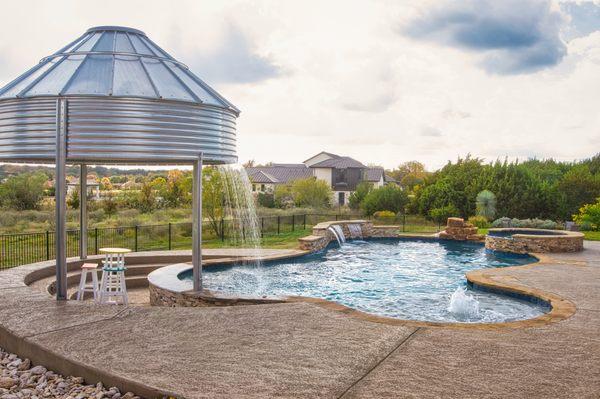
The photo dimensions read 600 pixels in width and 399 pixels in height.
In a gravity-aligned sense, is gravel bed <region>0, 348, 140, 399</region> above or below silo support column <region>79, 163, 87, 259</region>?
below

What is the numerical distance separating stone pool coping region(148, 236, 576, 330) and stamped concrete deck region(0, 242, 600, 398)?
0.22 metres

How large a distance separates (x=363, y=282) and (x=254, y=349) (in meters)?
7.97

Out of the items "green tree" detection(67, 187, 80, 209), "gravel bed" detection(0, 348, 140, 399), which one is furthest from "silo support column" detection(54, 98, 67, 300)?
"green tree" detection(67, 187, 80, 209)

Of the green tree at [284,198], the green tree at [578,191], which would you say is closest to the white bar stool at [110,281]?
the green tree at [578,191]

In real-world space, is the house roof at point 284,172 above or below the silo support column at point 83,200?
above

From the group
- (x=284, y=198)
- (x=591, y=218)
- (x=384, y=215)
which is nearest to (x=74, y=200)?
(x=284, y=198)

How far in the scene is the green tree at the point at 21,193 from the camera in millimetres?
30172

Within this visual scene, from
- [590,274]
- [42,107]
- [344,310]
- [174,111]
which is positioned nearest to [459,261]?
[590,274]

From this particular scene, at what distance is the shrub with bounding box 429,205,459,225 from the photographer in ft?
103

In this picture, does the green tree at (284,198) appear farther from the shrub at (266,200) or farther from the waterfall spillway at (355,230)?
the waterfall spillway at (355,230)

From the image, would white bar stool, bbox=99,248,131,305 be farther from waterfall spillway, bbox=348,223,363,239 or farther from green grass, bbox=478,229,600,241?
green grass, bbox=478,229,600,241

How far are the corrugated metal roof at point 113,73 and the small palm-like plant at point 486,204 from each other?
23.4 meters

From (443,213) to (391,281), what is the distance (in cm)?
1852

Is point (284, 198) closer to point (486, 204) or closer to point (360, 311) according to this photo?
point (486, 204)
